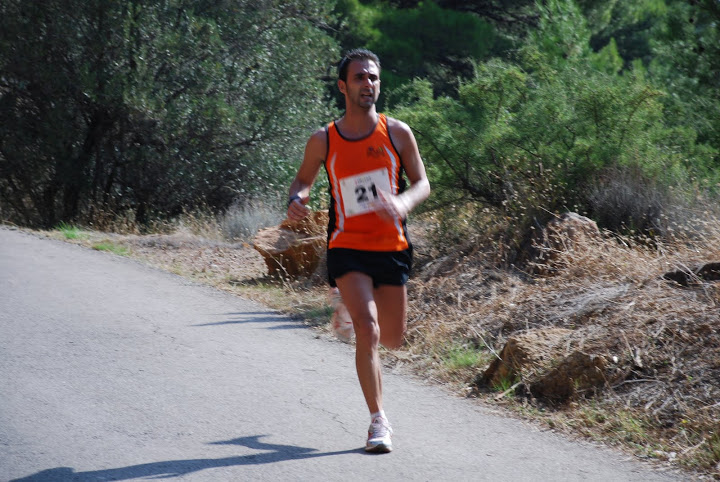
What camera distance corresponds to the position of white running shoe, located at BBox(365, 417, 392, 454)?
4.89 m

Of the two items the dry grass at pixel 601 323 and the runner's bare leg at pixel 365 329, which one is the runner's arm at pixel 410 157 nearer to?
the runner's bare leg at pixel 365 329

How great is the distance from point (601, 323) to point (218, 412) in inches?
113

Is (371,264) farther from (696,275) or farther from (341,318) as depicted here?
(696,275)

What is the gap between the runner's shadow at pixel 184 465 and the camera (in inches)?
178

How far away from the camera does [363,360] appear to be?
493cm

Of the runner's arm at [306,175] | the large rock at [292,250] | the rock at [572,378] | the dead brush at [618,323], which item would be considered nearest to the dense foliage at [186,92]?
the large rock at [292,250]

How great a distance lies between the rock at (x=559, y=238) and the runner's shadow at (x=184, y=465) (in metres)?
3.93

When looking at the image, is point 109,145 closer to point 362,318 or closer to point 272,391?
point 272,391

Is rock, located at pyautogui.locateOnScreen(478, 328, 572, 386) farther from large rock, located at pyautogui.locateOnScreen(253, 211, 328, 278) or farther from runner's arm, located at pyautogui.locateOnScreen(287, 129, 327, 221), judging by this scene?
large rock, located at pyautogui.locateOnScreen(253, 211, 328, 278)

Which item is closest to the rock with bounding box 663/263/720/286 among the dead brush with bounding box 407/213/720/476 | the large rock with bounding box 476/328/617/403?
the dead brush with bounding box 407/213/720/476

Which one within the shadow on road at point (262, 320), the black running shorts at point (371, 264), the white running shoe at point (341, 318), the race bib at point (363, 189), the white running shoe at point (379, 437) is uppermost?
the race bib at point (363, 189)

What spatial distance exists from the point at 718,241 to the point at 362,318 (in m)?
4.15

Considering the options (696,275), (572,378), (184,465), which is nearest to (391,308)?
(184,465)

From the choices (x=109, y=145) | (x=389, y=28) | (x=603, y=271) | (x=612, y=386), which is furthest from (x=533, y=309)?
(x=389, y=28)
